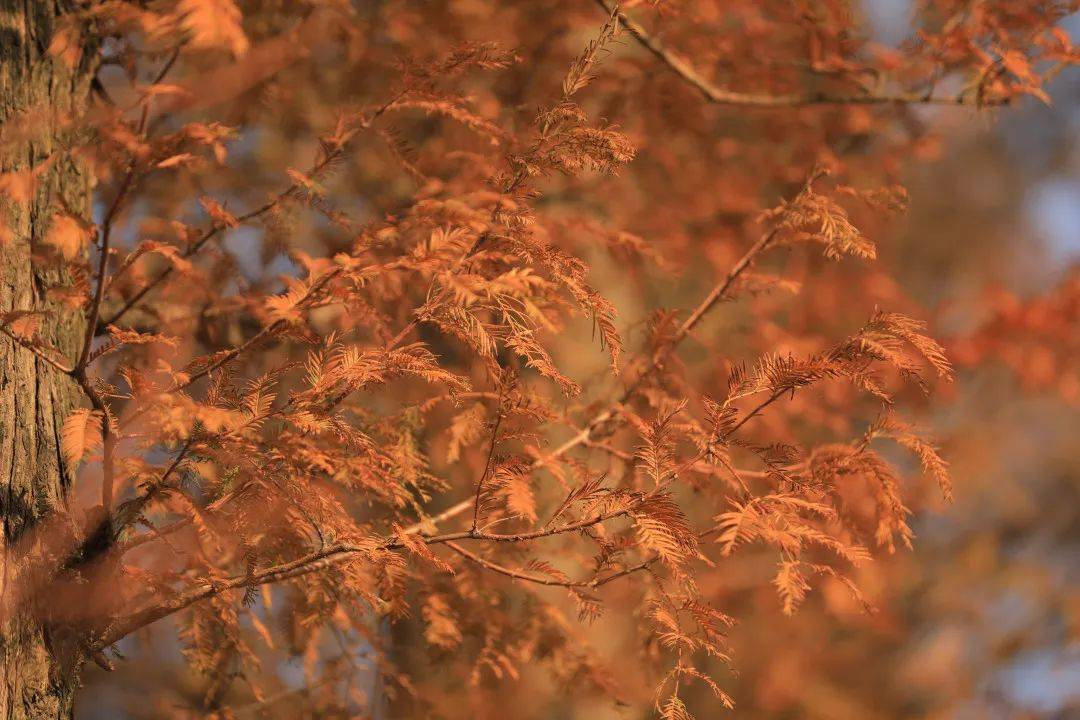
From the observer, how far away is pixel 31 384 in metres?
1.40

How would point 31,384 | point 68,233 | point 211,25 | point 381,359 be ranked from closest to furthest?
point 211,25
point 68,233
point 381,359
point 31,384

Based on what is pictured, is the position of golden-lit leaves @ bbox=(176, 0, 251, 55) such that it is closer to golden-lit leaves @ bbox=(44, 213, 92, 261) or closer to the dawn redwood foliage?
the dawn redwood foliage

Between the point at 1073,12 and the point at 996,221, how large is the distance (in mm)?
8459

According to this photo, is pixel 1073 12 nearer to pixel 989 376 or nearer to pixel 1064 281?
pixel 1064 281

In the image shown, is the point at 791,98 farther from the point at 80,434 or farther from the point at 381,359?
the point at 80,434

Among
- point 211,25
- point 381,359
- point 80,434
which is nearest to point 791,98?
point 381,359

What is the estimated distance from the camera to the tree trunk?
1.28 meters

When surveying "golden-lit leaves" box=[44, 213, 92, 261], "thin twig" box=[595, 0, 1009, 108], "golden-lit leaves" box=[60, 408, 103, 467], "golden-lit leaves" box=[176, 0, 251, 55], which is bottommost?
"golden-lit leaves" box=[60, 408, 103, 467]

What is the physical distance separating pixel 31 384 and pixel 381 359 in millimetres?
616

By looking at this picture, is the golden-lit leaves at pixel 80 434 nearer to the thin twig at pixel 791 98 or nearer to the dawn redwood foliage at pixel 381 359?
the dawn redwood foliage at pixel 381 359

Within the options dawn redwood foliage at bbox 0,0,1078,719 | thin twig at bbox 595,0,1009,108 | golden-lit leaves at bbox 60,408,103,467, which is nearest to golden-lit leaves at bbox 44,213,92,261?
dawn redwood foliage at bbox 0,0,1078,719

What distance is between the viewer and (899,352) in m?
1.15

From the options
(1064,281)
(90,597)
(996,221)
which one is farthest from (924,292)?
(90,597)

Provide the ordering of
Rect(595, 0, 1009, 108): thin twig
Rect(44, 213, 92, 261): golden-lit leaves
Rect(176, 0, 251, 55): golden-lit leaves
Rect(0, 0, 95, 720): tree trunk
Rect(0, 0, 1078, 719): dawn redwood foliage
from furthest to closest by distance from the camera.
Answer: Rect(595, 0, 1009, 108): thin twig
Rect(0, 0, 95, 720): tree trunk
Rect(0, 0, 1078, 719): dawn redwood foliage
Rect(44, 213, 92, 261): golden-lit leaves
Rect(176, 0, 251, 55): golden-lit leaves
